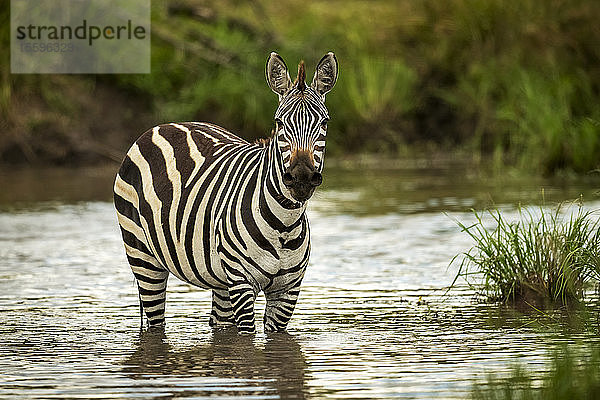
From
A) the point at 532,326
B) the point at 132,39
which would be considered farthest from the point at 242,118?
the point at 532,326

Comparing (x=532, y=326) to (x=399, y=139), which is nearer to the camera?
(x=532, y=326)

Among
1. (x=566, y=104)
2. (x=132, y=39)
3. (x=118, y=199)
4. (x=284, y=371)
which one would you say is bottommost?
(x=284, y=371)

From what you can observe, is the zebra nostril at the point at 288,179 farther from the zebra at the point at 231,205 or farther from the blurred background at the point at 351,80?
the blurred background at the point at 351,80

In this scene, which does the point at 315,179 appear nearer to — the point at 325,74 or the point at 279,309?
the point at 325,74

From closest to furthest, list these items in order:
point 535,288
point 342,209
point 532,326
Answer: point 532,326 → point 535,288 → point 342,209

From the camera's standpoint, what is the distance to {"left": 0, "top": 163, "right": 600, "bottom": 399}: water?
6.33m

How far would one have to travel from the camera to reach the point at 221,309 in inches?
318

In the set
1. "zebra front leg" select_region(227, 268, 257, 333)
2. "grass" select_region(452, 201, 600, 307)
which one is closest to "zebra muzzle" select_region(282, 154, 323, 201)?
"zebra front leg" select_region(227, 268, 257, 333)

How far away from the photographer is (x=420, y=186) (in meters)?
16.3

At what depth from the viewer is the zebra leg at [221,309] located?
805cm

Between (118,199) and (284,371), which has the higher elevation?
(118,199)

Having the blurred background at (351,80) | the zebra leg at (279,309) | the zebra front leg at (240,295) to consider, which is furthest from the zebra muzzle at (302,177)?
the blurred background at (351,80)

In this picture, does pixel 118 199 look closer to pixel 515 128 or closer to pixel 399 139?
pixel 515 128

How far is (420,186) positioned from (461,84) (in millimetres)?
4874
